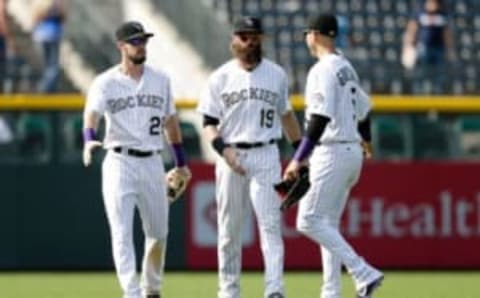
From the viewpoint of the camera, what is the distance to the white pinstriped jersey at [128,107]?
1341 cm

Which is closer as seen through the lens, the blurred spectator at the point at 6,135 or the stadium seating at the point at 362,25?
Result: the blurred spectator at the point at 6,135

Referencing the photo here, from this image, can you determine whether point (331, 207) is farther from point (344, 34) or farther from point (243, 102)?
point (344, 34)

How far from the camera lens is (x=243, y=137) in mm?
13523

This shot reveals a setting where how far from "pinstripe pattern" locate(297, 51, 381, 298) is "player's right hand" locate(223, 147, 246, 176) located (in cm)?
54

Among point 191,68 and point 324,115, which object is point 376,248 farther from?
point 324,115

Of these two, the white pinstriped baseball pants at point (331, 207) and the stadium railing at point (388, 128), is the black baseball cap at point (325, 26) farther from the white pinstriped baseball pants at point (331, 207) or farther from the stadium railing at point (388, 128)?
the stadium railing at point (388, 128)

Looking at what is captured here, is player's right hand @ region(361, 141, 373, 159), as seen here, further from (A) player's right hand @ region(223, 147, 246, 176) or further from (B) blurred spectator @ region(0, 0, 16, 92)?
(B) blurred spectator @ region(0, 0, 16, 92)

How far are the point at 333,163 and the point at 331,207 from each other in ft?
1.11

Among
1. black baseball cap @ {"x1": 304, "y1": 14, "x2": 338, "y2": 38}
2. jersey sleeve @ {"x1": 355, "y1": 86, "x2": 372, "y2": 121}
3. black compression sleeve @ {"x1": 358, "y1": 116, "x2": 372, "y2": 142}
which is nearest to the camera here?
black baseball cap @ {"x1": 304, "y1": 14, "x2": 338, "y2": 38}

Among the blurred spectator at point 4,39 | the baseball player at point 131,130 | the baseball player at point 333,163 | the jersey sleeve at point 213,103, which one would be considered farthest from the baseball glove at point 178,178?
the blurred spectator at point 4,39

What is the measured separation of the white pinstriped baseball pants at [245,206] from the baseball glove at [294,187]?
0.08 meters

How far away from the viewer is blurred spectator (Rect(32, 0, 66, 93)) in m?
21.4

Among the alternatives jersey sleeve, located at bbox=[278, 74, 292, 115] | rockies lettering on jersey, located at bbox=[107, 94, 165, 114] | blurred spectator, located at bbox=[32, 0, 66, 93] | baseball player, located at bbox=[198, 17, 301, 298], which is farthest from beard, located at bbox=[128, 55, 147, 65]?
blurred spectator, located at bbox=[32, 0, 66, 93]

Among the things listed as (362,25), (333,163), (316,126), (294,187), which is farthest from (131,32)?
(362,25)
